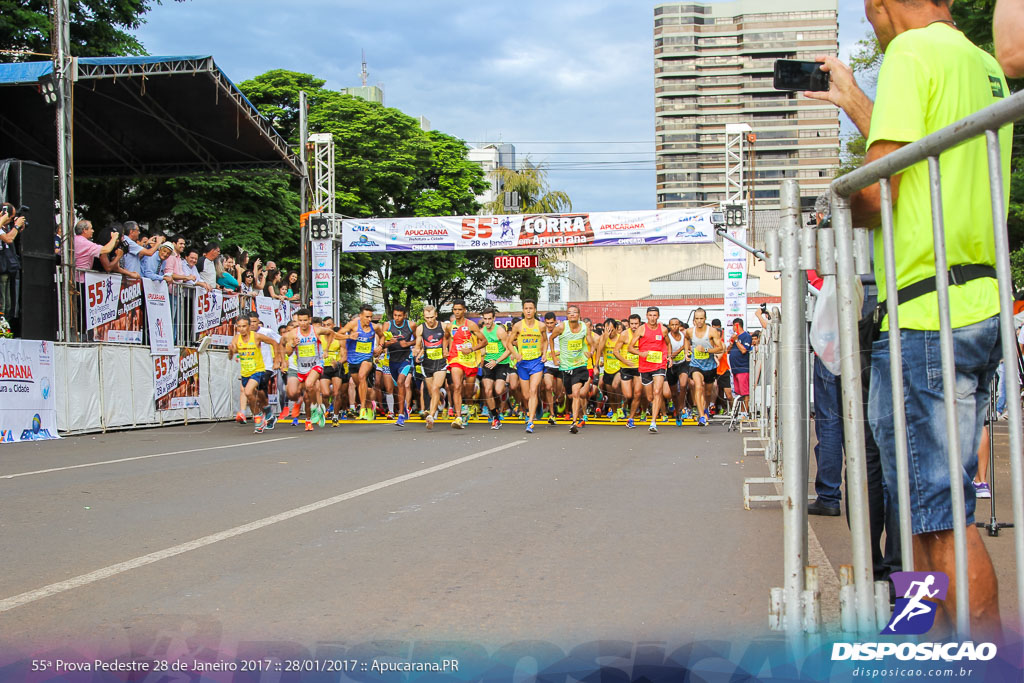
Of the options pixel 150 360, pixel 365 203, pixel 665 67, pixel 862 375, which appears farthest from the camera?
pixel 665 67

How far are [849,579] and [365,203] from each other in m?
44.8

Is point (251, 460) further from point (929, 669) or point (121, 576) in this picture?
point (929, 669)

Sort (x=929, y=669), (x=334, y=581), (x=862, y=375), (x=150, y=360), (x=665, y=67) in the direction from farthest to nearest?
(x=665, y=67) → (x=150, y=360) → (x=334, y=581) → (x=862, y=375) → (x=929, y=669)

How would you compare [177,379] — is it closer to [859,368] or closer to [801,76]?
[801,76]

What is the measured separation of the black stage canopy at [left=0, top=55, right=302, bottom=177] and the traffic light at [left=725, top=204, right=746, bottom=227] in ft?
33.2

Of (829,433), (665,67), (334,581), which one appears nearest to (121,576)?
(334,581)

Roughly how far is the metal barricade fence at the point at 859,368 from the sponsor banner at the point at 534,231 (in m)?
20.2

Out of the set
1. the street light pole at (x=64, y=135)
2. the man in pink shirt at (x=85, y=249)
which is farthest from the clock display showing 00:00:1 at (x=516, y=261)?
the man in pink shirt at (x=85, y=249)

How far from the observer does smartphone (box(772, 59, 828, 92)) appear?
330 centimetres

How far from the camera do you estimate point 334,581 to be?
14.4 ft

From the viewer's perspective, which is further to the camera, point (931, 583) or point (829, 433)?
point (829, 433)

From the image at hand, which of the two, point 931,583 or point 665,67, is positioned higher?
point 665,67

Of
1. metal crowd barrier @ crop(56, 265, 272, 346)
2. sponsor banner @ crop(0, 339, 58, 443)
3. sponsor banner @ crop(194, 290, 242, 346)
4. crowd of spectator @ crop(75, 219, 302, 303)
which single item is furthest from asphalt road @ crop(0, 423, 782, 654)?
sponsor banner @ crop(194, 290, 242, 346)

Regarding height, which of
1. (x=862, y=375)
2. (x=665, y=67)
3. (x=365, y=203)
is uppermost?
(x=665, y=67)
